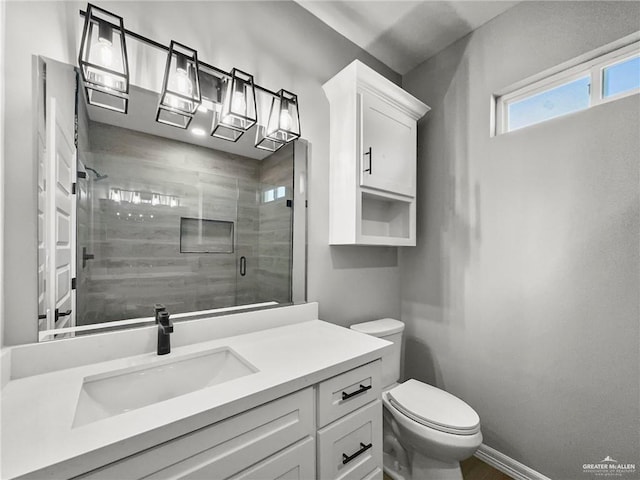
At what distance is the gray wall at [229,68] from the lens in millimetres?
914

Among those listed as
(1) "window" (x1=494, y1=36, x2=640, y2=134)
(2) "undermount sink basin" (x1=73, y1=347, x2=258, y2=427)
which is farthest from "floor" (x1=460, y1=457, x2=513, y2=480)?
(1) "window" (x1=494, y1=36, x2=640, y2=134)

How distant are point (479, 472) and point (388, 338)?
2.86 feet

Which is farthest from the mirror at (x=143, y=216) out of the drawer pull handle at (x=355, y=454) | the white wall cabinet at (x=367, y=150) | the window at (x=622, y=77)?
the window at (x=622, y=77)

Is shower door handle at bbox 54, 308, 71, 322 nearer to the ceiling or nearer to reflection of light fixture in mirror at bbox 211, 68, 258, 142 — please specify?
reflection of light fixture in mirror at bbox 211, 68, 258, 142

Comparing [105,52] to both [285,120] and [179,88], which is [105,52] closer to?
[179,88]

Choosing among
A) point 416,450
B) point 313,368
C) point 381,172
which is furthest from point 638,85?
point 416,450

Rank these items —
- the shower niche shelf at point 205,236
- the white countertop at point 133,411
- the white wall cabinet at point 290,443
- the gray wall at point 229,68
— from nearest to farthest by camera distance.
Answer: the white countertop at point 133,411, the white wall cabinet at point 290,443, the gray wall at point 229,68, the shower niche shelf at point 205,236

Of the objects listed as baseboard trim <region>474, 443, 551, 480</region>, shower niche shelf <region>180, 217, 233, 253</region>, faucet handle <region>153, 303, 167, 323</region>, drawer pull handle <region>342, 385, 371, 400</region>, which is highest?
shower niche shelf <region>180, 217, 233, 253</region>

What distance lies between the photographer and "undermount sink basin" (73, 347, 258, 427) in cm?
85

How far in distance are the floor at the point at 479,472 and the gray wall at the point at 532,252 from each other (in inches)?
6.2

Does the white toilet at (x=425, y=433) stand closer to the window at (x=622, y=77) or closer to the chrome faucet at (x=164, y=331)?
the chrome faucet at (x=164, y=331)

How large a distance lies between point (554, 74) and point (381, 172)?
1.10 m

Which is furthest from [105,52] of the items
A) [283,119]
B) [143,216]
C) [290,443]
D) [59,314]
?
[290,443]

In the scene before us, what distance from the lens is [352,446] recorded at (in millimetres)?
1061
